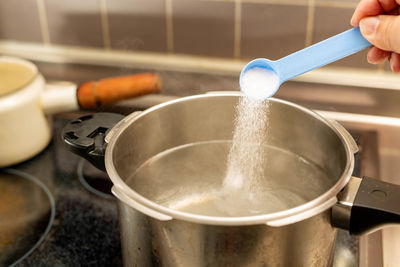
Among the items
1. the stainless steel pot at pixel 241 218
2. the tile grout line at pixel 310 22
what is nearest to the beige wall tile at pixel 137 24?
the tile grout line at pixel 310 22

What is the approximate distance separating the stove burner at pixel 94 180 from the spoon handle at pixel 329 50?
1.07ft

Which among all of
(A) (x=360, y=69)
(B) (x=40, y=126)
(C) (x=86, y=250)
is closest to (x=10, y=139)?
(B) (x=40, y=126)

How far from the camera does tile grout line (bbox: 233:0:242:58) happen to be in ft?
2.76

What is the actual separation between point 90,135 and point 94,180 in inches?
8.1

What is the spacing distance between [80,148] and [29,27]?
20.6 inches

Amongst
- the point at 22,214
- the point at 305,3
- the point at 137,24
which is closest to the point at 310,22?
the point at 305,3

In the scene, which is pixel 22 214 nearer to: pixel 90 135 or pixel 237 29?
pixel 90 135

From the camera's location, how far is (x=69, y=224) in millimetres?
656

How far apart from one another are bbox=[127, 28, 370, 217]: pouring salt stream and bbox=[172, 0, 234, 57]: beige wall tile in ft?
0.92

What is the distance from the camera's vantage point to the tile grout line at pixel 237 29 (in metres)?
0.84

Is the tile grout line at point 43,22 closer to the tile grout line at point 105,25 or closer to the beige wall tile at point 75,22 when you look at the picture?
the beige wall tile at point 75,22

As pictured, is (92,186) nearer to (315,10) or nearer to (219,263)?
(219,263)

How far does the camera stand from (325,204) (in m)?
0.41

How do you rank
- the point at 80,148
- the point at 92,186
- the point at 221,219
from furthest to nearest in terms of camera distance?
1. the point at 92,186
2. the point at 80,148
3. the point at 221,219
